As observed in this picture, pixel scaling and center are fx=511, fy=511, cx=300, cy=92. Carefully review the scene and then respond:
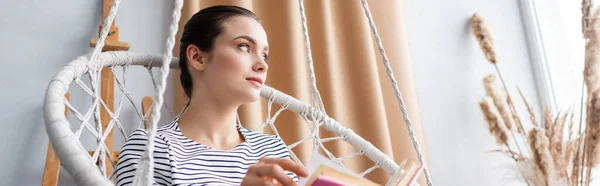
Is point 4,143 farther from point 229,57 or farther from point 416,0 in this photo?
point 416,0

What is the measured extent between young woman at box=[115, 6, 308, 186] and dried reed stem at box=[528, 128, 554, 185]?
0.60 meters

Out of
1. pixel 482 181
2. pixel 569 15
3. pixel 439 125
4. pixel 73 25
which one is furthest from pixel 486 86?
pixel 73 25

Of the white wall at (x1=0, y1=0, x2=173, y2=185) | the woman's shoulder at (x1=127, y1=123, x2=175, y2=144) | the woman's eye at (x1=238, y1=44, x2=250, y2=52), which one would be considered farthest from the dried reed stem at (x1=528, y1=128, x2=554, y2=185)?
the white wall at (x1=0, y1=0, x2=173, y2=185)

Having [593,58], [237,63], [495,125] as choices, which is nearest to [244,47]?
[237,63]

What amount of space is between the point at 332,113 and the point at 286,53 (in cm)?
19

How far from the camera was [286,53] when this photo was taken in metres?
1.29

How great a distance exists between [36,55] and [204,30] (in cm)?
48

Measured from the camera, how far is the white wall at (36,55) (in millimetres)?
1093

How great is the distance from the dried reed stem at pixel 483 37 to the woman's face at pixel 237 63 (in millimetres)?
743

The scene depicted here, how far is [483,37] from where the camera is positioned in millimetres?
1409

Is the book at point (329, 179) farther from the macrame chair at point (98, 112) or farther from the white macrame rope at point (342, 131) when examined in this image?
the white macrame rope at point (342, 131)

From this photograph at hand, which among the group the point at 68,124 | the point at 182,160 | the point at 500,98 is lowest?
the point at 500,98

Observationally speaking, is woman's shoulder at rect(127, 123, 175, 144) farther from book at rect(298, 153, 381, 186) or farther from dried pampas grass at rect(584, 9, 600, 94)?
dried pampas grass at rect(584, 9, 600, 94)

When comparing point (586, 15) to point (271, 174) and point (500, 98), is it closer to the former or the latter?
point (500, 98)
